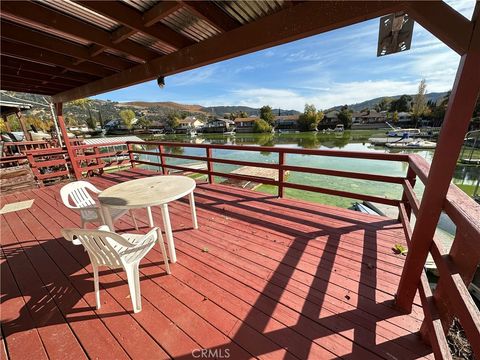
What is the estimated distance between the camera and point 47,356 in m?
1.22

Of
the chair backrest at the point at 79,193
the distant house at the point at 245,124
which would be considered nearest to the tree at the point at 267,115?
the distant house at the point at 245,124

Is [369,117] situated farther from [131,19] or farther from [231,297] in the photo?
[231,297]

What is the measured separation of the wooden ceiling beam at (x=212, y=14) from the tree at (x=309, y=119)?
50.4 meters

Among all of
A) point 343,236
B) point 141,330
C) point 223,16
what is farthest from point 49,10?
point 343,236

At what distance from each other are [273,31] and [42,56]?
3.23 metres

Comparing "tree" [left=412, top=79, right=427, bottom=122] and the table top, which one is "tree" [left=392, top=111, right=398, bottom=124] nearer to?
"tree" [left=412, top=79, right=427, bottom=122]

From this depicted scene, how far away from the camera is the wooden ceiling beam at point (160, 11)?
5.33 ft

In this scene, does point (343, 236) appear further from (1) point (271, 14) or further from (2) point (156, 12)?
(2) point (156, 12)

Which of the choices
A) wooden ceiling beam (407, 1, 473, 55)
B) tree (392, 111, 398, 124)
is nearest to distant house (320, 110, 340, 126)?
tree (392, 111, 398, 124)

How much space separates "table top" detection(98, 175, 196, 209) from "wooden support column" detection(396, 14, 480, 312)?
1813 mm

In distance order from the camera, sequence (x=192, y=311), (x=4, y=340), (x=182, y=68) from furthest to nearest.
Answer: (x=182, y=68) < (x=192, y=311) < (x=4, y=340)

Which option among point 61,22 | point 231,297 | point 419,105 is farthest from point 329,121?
point 231,297

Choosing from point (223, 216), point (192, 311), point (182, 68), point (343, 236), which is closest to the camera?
point (192, 311)

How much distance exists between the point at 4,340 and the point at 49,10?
2.74 metres
